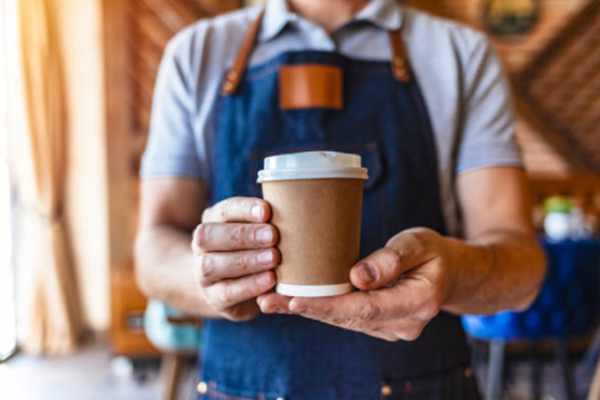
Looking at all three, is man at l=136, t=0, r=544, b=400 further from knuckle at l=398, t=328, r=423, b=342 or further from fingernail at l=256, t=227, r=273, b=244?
fingernail at l=256, t=227, r=273, b=244

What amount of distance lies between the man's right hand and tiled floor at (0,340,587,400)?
222cm

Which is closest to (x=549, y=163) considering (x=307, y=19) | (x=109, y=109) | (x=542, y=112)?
(x=542, y=112)

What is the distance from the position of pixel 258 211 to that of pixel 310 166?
82 mm

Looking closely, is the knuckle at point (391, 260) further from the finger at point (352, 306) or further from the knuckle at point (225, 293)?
the knuckle at point (225, 293)

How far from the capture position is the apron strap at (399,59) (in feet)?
3.19

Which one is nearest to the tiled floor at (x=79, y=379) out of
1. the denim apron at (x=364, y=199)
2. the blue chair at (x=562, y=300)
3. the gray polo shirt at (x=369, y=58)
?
the blue chair at (x=562, y=300)

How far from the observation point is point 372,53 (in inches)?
39.4

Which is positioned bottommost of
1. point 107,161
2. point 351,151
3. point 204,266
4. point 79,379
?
point 79,379

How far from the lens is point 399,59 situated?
0.97 metres

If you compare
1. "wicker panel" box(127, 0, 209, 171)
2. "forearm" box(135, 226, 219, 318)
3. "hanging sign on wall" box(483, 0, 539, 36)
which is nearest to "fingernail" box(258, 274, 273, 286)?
"forearm" box(135, 226, 219, 318)

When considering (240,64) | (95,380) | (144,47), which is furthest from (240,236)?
(144,47)

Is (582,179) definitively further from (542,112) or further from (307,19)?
(307,19)

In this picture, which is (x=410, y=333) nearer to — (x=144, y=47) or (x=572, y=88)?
(x=144, y=47)

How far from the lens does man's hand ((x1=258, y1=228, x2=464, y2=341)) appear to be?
1.97 ft
